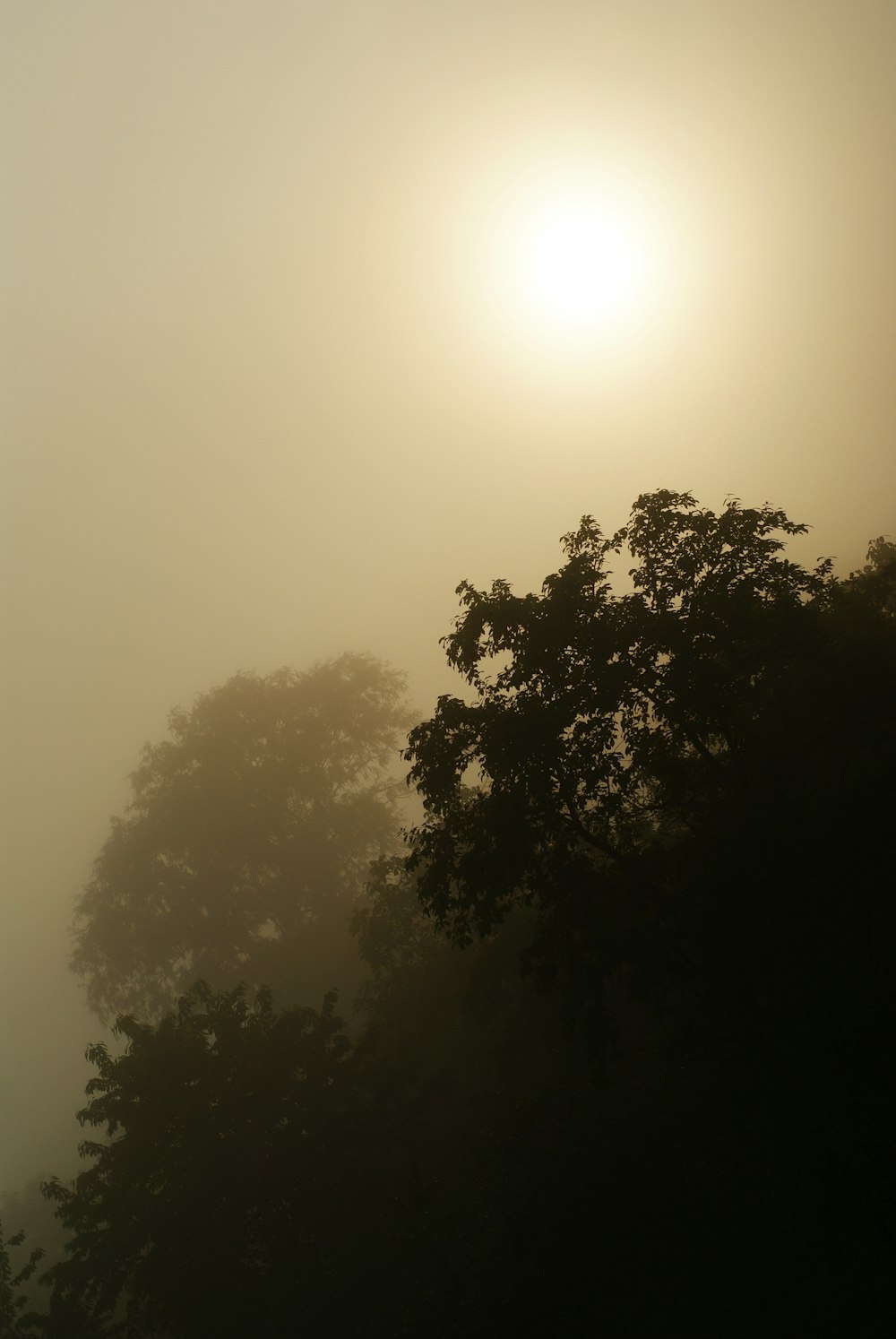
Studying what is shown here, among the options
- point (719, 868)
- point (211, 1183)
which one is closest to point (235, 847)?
point (211, 1183)

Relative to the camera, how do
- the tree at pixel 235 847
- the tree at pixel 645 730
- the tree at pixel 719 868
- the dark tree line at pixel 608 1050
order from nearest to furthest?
the tree at pixel 719 868 < the dark tree line at pixel 608 1050 < the tree at pixel 645 730 < the tree at pixel 235 847

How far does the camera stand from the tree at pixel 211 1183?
1733 centimetres

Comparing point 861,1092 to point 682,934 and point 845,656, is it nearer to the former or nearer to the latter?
point 682,934

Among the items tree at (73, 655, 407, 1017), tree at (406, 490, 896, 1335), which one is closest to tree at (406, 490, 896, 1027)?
tree at (406, 490, 896, 1335)

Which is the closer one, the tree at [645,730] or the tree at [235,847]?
the tree at [645,730]

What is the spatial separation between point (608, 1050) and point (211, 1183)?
33.6ft

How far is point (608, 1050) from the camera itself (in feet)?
65.3

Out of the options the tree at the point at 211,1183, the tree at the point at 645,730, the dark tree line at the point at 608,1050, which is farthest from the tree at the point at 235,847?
the tree at the point at 645,730

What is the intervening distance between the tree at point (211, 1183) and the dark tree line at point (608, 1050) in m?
0.07

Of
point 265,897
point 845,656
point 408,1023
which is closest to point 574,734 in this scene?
point 845,656

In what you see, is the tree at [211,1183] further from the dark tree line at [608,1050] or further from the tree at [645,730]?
the tree at [645,730]

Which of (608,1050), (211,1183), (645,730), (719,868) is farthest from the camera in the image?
(608,1050)

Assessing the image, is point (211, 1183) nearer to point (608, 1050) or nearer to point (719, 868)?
point (608, 1050)

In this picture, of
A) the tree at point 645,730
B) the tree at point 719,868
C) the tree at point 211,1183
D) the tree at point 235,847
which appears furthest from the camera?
the tree at point 235,847
